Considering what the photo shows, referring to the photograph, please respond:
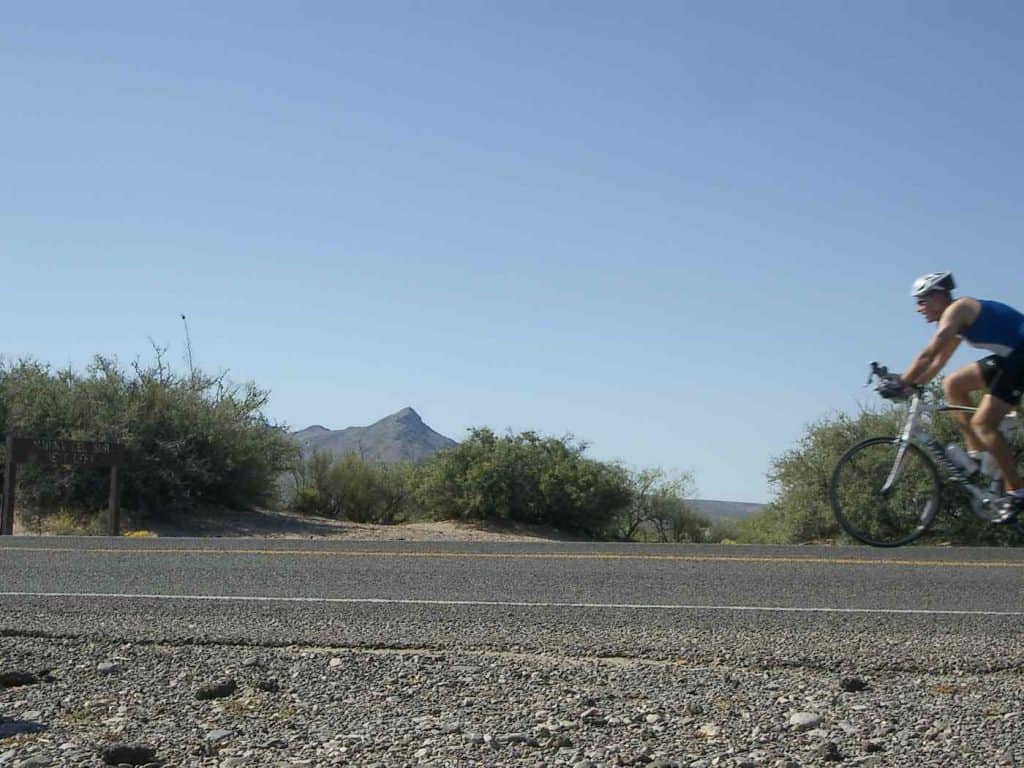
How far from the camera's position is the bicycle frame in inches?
357

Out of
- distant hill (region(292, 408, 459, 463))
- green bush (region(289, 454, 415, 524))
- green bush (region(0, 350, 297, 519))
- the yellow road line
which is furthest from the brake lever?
distant hill (region(292, 408, 459, 463))

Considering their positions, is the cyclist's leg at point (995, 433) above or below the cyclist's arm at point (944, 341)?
below

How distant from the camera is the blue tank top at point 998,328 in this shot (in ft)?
28.1

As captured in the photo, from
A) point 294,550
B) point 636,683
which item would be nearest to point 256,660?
point 636,683

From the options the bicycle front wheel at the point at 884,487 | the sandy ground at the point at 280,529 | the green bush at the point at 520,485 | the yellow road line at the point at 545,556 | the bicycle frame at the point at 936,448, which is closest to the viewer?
the bicycle frame at the point at 936,448

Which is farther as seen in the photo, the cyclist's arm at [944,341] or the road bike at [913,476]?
the road bike at [913,476]

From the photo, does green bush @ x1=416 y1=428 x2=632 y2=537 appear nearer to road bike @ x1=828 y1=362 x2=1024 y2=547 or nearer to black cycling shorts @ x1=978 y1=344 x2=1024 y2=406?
road bike @ x1=828 y1=362 x2=1024 y2=547

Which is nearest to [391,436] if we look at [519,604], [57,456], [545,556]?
[57,456]

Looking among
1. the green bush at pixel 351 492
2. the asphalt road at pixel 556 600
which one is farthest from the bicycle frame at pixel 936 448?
the green bush at pixel 351 492

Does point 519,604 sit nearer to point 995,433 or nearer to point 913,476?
point 913,476

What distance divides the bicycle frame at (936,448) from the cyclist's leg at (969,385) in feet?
0.23

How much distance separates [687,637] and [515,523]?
2107 cm

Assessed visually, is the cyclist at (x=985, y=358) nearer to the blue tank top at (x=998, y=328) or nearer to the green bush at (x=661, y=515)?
the blue tank top at (x=998, y=328)

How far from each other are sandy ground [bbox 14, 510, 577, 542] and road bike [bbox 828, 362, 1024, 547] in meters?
12.1
